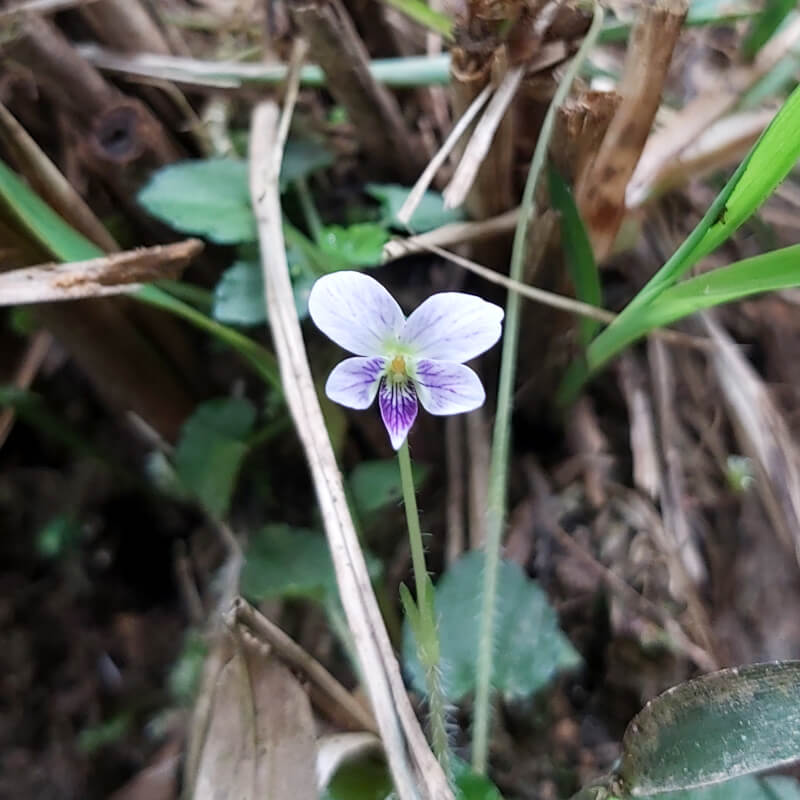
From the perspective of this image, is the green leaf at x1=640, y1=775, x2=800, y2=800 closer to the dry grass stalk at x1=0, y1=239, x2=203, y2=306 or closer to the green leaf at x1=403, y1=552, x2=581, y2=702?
the green leaf at x1=403, y1=552, x2=581, y2=702

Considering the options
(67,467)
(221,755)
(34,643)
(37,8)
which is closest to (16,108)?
(37,8)

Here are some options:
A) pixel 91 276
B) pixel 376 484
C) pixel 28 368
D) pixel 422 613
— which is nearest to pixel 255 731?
pixel 422 613

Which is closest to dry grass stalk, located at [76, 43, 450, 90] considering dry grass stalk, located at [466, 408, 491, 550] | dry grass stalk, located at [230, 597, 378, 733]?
dry grass stalk, located at [466, 408, 491, 550]

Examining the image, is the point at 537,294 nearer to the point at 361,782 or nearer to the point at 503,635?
the point at 503,635

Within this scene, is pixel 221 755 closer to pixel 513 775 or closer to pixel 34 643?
pixel 513 775

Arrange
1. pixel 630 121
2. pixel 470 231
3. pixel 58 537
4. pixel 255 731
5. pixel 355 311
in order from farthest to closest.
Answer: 1. pixel 58 537
2. pixel 470 231
3. pixel 630 121
4. pixel 255 731
5. pixel 355 311

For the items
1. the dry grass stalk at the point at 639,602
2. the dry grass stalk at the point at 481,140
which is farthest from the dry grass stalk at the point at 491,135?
the dry grass stalk at the point at 639,602
